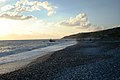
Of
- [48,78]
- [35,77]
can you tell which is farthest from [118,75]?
[35,77]

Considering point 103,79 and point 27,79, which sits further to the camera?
point 27,79

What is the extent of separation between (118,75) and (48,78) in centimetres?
559

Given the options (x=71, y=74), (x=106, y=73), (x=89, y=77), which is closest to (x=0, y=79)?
(x=71, y=74)

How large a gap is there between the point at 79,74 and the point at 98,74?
5.18 ft

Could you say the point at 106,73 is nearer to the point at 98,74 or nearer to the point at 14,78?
the point at 98,74

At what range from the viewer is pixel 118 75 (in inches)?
699

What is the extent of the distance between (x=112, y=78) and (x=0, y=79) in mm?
8882

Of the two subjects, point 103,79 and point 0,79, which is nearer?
point 103,79

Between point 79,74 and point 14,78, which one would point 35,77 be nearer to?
point 14,78

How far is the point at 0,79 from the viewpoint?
59.3ft

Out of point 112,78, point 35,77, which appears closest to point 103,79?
point 112,78

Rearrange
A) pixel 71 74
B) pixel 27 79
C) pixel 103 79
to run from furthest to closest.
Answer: pixel 71 74, pixel 27 79, pixel 103 79

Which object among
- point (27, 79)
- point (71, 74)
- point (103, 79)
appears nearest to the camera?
point (103, 79)

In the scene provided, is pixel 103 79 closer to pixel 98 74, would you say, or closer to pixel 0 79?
pixel 98 74
